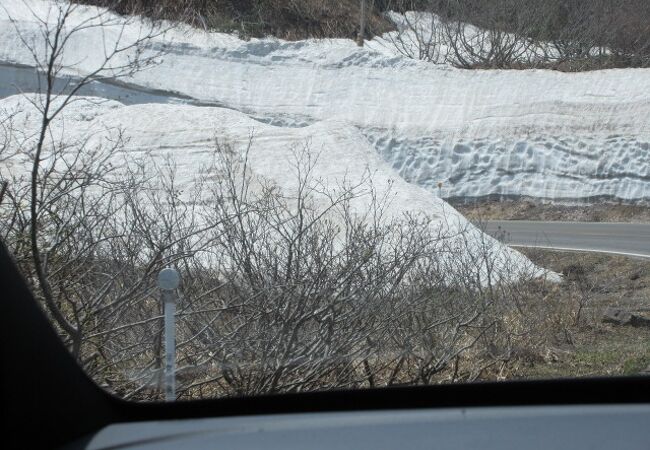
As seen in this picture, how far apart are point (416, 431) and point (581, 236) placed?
1848 centimetres

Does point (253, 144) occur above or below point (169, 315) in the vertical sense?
below

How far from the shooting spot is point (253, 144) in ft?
47.9

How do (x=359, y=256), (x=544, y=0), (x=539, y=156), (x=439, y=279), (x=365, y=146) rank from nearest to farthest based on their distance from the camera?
(x=359, y=256), (x=439, y=279), (x=365, y=146), (x=539, y=156), (x=544, y=0)

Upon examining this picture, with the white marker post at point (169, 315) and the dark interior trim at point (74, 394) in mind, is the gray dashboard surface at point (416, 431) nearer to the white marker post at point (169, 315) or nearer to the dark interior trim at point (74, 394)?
the dark interior trim at point (74, 394)

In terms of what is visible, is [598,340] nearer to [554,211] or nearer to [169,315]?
[169,315]

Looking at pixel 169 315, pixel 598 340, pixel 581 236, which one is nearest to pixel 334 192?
pixel 598 340

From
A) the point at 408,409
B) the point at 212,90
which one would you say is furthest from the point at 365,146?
the point at 212,90

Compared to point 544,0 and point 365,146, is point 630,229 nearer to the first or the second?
point 365,146

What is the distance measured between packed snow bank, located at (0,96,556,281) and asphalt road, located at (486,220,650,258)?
96.7 inches

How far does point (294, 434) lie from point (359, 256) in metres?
4.55

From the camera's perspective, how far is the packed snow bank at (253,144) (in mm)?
13406

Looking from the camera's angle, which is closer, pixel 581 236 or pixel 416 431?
pixel 416 431

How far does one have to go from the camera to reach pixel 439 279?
755cm

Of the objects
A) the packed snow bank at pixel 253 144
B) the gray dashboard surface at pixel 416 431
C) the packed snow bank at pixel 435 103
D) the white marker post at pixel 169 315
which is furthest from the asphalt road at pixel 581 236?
the gray dashboard surface at pixel 416 431
